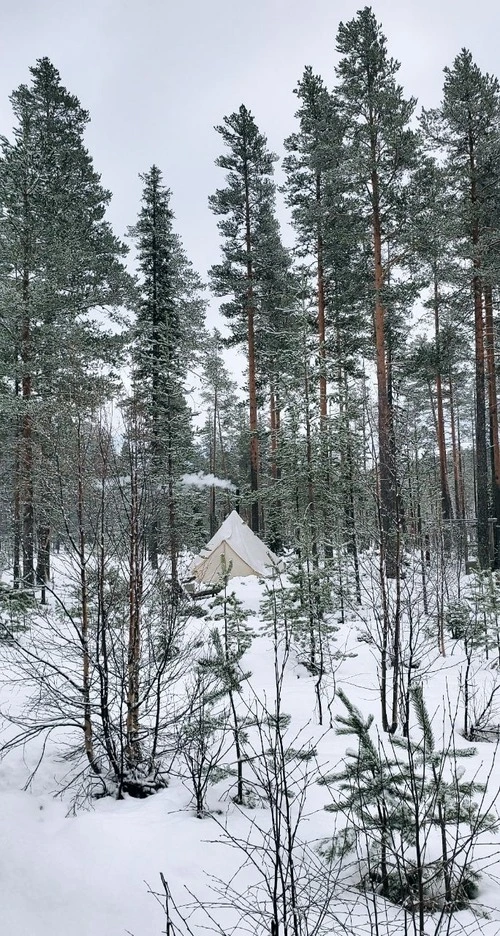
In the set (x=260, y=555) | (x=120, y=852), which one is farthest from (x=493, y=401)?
(x=120, y=852)

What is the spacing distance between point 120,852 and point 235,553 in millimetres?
11547

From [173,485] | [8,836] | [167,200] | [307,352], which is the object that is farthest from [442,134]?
[8,836]

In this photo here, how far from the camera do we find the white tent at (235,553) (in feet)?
50.3

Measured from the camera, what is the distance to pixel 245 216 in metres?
18.2

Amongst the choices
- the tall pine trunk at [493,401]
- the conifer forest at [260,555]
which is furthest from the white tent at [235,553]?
the tall pine trunk at [493,401]

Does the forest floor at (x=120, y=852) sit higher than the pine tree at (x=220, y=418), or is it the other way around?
the pine tree at (x=220, y=418)

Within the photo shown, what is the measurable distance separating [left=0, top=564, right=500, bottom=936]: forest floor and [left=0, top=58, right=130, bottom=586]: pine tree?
7.43 meters

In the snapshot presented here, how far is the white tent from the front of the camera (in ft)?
50.3

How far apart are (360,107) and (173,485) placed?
11541mm

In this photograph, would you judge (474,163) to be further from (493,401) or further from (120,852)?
(120,852)

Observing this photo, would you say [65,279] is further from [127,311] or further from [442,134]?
[442,134]

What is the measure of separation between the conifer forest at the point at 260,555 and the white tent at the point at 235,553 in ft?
0.37

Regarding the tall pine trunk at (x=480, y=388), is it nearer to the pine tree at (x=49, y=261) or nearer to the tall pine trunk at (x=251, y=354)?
the tall pine trunk at (x=251, y=354)

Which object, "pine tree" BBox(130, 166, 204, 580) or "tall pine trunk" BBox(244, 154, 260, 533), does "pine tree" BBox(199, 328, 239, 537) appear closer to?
"pine tree" BBox(130, 166, 204, 580)
